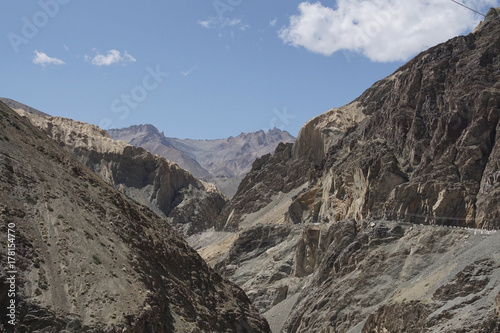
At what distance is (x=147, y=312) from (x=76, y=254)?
4.89 meters

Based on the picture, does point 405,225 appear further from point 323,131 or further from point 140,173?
point 140,173

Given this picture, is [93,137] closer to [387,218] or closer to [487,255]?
[387,218]

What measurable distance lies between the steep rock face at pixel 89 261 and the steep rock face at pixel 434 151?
27.5 meters

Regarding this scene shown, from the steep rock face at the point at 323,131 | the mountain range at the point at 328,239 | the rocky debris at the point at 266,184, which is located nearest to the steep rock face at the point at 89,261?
the mountain range at the point at 328,239

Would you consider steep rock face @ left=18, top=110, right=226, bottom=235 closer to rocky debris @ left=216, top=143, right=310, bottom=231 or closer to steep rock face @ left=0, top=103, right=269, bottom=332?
rocky debris @ left=216, top=143, right=310, bottom=231

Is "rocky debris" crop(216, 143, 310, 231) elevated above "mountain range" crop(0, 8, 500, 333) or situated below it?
above

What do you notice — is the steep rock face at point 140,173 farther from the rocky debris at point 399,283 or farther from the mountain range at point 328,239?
the rocky debris at point 399,283

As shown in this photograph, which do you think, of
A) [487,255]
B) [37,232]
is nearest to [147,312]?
[37,232]

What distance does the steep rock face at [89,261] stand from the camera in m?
28.3

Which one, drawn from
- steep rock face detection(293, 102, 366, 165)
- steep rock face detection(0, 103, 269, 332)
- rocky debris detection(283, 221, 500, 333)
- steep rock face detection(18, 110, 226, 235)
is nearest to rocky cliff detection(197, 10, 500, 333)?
rocky debris detection(283, 221, 500, 333)

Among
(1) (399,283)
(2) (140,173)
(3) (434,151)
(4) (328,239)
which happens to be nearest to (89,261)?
(1) (399,283)

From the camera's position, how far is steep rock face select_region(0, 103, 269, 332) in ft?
92.7

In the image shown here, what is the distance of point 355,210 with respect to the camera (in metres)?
75.7

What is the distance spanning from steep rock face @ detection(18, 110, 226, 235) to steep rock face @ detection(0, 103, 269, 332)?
129 meters
